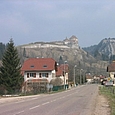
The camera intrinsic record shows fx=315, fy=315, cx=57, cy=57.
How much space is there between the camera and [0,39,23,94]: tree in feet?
A: 177

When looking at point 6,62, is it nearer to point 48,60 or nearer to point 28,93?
point 28,93

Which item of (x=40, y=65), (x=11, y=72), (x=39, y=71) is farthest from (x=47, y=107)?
(x=40, y=65)

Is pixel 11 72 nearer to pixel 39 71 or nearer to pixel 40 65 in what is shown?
pixel 39 71

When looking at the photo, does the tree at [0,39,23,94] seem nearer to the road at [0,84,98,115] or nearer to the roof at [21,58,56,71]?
the road at [0,84,98,115]

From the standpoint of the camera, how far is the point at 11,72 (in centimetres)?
5550

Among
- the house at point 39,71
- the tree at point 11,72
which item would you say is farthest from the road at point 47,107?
the house at point 39,71

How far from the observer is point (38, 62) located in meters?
88.9

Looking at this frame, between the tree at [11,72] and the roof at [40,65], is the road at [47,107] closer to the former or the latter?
the tree at [11,72]

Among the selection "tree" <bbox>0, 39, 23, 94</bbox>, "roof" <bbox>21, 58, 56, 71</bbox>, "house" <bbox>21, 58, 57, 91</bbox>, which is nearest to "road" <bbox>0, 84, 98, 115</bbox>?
"tree" <bbox>0, 39, 23, 94</bbox>

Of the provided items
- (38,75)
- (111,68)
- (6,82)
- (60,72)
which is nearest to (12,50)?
(6,82)

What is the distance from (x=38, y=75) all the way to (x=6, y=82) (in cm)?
3208

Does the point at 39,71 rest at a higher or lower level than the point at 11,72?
higher

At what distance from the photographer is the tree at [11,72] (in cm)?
5381

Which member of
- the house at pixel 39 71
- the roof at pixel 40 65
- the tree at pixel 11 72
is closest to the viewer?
the tree at pixel 11 72
